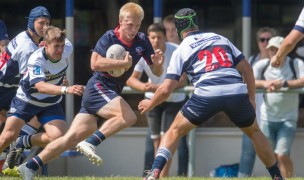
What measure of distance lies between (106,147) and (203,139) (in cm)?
138

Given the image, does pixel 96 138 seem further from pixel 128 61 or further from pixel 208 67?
pixel 208 67

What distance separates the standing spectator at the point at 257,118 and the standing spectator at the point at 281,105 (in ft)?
0.69

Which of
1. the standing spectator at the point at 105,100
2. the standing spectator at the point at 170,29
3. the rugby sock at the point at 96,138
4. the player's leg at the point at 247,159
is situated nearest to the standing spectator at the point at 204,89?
the standing spectator at the point at 105,100

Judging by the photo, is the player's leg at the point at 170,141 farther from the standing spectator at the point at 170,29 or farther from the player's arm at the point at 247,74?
the standing spectator at the point at 170,29

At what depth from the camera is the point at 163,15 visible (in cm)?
1452

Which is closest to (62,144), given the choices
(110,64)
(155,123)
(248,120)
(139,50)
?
(110,64)

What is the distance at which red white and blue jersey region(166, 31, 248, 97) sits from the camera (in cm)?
997

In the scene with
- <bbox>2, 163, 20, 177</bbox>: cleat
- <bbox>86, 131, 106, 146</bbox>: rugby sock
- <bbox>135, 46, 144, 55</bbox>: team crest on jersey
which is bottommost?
<bbox>2, 163, 20, 177</bbox>: cleat

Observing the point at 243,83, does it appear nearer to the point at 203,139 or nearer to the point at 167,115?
the point at 167,115

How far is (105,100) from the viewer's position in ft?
34.8

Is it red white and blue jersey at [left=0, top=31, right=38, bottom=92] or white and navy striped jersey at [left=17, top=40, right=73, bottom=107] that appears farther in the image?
red white and blue jersey at [left=0, top=31, right=38, bottom=92]

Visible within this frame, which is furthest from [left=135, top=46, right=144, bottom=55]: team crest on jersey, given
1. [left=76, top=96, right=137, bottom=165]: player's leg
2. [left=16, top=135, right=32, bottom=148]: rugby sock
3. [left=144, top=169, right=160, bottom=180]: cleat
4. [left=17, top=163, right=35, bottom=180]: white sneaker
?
[left=16, top=135, right=32, bottom=148]: rugby sock

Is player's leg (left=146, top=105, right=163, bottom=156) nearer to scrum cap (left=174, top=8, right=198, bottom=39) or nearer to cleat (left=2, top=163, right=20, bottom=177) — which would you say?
cleat (left=2, top=163, right=20, bottom=177)

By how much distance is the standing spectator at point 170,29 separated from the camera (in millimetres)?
13773
